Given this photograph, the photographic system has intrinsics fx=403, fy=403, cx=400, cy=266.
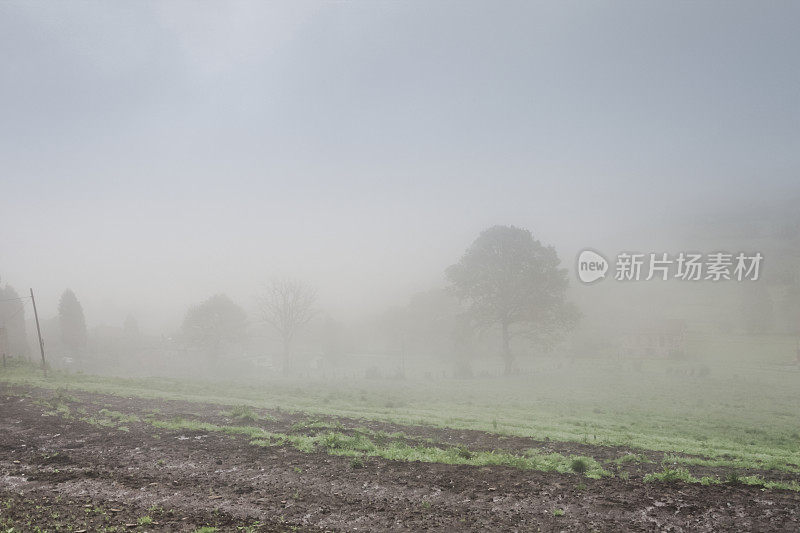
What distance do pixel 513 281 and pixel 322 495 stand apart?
45.2m

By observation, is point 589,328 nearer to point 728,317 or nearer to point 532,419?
point 728,317

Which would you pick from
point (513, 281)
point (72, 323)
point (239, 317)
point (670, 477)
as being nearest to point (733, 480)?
point (670, 477)

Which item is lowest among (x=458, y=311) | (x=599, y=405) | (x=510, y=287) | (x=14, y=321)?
Answer: (x=599, y=405)

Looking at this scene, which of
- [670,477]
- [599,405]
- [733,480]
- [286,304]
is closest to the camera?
[733,480]

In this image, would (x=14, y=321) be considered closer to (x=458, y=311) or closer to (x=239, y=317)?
(x=239, y=317)

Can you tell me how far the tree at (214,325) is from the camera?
8075cm

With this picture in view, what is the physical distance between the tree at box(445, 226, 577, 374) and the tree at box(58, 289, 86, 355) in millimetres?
88457

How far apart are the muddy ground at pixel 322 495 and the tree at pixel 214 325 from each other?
69.9 metres

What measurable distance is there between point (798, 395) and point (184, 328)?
93.9 meters

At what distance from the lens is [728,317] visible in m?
107

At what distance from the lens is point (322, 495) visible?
416 inches

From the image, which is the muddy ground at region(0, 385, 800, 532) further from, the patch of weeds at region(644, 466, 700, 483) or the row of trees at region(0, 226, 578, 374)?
the row of trees at region(0, 226, 578, 374)

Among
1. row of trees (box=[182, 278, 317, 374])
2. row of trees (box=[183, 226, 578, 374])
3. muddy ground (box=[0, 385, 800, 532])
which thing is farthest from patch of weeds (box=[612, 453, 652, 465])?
row of trees (box=[182, 278, 317, 374])

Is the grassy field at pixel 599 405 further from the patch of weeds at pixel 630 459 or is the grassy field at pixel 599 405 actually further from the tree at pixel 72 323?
the tree at pixel 72 323
